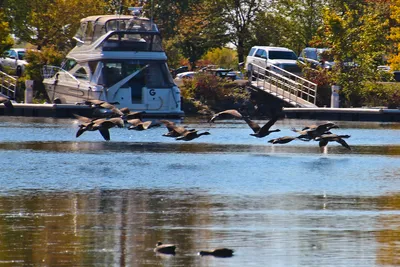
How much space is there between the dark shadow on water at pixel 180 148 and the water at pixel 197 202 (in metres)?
0.05

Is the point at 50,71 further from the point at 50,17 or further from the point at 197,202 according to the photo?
the point at 197,202

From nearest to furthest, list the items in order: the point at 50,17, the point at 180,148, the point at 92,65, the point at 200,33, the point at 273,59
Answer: the point at 180,148 < the point at 92,65 < the point at 273,59 < the point at 50,17 < the point at 200,33

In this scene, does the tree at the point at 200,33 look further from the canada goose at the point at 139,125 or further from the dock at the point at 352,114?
the canada goose at the point at 139,125

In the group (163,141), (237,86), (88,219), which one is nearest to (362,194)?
(88,219)

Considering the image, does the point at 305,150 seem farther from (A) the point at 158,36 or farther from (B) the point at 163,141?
(A) the point at 158,36

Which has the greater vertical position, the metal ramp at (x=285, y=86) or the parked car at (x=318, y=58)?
the parked car at (x=318, y=58)

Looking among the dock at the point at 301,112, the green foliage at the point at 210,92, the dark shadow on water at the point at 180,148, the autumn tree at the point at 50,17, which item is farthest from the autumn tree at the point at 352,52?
the dark shadow on water at the point at 180,148

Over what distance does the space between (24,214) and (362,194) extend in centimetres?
813

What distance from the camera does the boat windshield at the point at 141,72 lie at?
51.6 metres

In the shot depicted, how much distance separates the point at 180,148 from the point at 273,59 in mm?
23541

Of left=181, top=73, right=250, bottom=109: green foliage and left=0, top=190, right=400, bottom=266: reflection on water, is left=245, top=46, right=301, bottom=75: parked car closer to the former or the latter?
left=181, top=73, right=250, bottom=109: green foliage

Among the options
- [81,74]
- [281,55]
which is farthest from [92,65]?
[281,55]

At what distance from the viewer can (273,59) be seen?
62688 millimetres

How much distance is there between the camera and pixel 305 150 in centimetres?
3941
